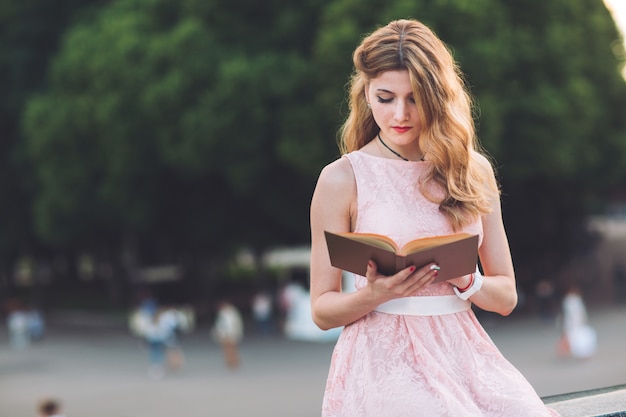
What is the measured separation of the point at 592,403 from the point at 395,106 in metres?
1.27

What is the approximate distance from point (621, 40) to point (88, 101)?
15.1m

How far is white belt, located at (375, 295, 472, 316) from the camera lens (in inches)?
86.7

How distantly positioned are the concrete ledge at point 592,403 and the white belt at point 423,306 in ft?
2.35

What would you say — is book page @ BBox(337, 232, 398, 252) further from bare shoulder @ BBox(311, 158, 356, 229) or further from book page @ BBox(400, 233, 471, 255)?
bare shoulder @ BBox(311, 158, 356, 229)

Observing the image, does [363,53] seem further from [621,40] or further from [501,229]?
[621,40]

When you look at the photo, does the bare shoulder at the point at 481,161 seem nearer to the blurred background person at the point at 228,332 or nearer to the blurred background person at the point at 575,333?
the blurred background person at the point at 575,333

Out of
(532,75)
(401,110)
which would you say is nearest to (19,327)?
(532,75)

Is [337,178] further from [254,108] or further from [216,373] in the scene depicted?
[254,108]

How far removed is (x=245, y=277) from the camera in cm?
4997

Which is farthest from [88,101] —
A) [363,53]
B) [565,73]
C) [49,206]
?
[363,53]

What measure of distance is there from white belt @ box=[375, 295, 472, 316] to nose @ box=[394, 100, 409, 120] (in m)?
0.44

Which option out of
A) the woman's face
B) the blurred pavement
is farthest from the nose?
the blurred pavement

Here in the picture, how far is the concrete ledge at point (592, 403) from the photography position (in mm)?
2684

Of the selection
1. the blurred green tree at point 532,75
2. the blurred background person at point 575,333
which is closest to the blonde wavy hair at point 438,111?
the blurred background person at point 575,333
